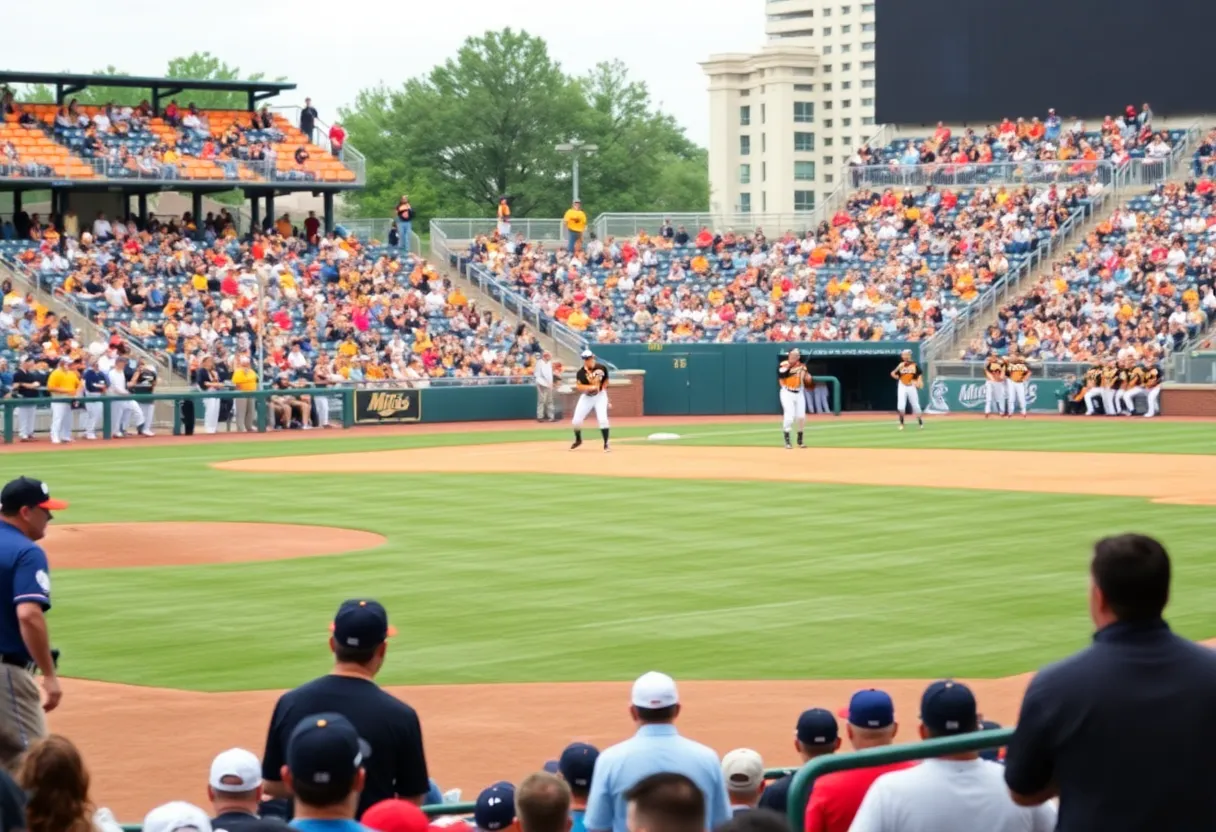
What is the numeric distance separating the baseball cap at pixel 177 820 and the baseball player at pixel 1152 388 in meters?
41.2

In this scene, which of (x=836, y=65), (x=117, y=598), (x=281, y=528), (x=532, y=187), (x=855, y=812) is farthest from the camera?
(x=836, y=65)

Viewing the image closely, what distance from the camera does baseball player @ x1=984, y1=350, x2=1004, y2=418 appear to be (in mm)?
44938

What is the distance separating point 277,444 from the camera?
3728cm

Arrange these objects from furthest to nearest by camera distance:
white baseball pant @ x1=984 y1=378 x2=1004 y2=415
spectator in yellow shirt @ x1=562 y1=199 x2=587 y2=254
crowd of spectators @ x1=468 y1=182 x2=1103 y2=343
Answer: spectator in yellow shirt @ x1=562 y1=199 x2=587 y2=254 → crowd of spectators @ x1=468 y1=182 x2=1103 y2=343 → white baseball pant @ x1=984 y1=378 x2=1004 y2=415

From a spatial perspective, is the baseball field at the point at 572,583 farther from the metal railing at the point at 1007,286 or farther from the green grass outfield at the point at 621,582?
the metal railing at the point at 1007,286

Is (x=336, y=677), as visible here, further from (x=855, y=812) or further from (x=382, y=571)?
(x=382, y=571)

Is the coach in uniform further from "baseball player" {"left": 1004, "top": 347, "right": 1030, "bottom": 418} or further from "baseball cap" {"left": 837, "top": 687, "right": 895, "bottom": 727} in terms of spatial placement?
"baseball player" {"left": 1004, "top": 347, "right": 1030, "bottom": 418}

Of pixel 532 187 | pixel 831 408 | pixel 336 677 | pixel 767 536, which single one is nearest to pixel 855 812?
pixel 336 677

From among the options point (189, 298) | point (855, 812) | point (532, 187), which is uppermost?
point (532, 187)

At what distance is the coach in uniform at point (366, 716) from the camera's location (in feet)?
21.6

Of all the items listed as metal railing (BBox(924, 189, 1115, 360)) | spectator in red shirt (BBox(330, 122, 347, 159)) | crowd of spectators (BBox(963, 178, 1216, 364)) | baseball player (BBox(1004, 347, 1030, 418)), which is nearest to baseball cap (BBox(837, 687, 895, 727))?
baseball player (BBox(1004, 347, 1030, 418))

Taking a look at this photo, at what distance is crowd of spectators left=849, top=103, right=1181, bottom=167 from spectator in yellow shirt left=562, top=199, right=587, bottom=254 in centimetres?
920

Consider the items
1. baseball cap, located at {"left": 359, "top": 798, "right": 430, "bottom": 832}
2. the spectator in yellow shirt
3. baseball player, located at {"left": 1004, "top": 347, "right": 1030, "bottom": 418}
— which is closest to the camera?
baseball cap, located at {"left": 359, "top": 798, "right": 430, "bottom": 832}

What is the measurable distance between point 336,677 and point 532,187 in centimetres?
9360
